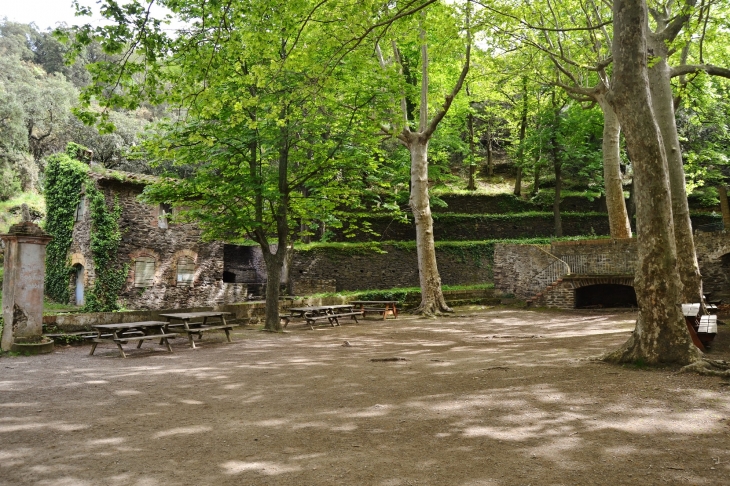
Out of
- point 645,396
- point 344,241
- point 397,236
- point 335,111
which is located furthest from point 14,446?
point 397,236

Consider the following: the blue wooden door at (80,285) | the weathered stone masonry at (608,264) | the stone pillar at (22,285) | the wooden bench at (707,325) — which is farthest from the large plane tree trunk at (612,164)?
the blue wooden door at (80,285)

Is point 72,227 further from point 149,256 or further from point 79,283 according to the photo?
point 149,256

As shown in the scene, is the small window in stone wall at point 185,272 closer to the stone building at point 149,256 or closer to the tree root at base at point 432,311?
the stone building at point 149,256

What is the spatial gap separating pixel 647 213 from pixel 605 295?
1442cm

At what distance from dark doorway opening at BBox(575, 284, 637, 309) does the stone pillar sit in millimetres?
17284

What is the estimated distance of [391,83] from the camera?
14008 millimetres

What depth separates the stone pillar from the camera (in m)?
9.82

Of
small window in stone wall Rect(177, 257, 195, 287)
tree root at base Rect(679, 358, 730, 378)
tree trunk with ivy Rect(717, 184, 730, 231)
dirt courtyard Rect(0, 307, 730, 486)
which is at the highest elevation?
tree trunk with ivy Rect(717, 184, 730, 231)

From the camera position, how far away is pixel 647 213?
6926 millimetres

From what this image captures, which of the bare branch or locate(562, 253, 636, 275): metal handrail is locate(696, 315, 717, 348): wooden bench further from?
locate(562, 253, 636, 275): metal handrail

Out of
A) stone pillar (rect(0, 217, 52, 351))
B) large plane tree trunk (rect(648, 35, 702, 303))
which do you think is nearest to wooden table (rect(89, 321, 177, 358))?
stone pillar (rect(0, 217, 52, 351))

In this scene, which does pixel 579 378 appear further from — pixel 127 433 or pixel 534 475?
pixel 127 433

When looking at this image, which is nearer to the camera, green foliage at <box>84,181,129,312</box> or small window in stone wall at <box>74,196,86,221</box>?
green foliage at <box>84,181,129,312</box>

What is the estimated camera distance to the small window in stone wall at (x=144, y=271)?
823 inches
